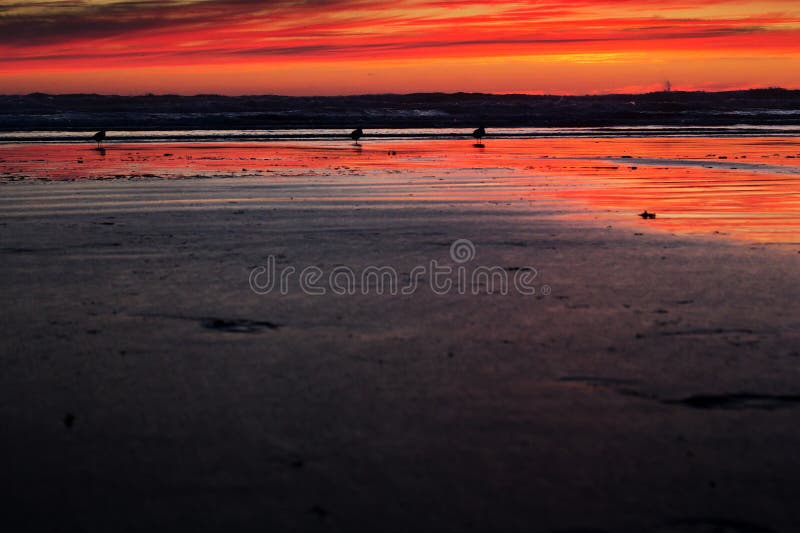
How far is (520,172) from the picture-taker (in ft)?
73.7

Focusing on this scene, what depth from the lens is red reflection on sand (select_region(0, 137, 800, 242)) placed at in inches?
571

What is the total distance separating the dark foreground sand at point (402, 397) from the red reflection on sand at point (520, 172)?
444 cm

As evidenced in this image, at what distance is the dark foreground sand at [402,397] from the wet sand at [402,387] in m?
0.02

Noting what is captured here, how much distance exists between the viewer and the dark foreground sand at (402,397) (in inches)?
150

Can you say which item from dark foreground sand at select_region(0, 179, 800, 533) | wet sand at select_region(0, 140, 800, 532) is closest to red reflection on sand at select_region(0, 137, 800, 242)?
wet sand at select_region(0, 140, 800, 532)

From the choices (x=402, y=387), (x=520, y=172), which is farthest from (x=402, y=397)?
(x=520, y=172)

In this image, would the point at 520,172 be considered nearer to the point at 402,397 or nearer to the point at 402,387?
the point at 402,387

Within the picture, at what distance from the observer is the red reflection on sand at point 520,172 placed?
1450cm

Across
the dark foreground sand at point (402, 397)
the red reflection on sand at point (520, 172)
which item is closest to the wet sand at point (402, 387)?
the dark foreground sand at point (402, 397)

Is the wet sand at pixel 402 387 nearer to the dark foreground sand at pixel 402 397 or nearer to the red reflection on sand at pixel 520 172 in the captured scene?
the dark foreground sand at pixel 402 397

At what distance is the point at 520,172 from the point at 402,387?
1762 cm

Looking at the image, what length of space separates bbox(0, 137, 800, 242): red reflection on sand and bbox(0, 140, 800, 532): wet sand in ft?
9.49

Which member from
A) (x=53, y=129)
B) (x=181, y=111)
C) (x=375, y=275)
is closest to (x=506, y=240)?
(x=375, y=275)

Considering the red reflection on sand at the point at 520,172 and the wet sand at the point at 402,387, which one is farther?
the red reflection on sand at the point at 520,172
